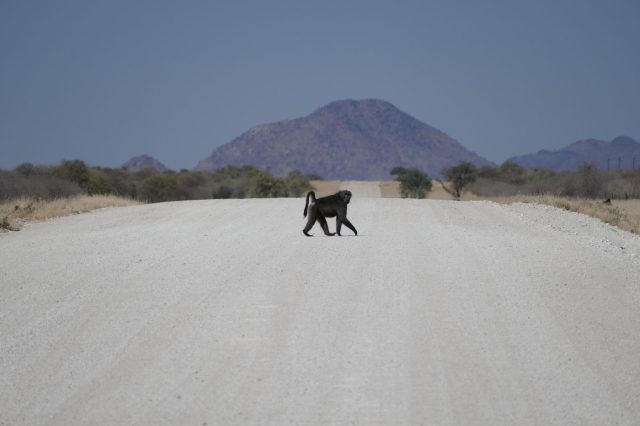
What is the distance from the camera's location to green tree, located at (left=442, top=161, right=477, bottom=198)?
73.6 metres

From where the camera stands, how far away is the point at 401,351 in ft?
27.9

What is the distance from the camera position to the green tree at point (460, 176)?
7362 centimetres

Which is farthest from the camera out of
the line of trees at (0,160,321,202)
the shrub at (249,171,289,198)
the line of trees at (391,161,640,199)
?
the shrub at (249,171,289,198)

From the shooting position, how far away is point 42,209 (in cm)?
2522

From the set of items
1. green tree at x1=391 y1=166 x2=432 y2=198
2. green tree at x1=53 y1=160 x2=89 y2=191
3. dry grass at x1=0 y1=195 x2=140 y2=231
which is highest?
green tree at x1=53 y1=160 x2=89 y2=191

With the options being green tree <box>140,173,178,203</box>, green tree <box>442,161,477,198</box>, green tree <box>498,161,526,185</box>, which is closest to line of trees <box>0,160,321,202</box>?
green tree <box>140,173,178,203</box>

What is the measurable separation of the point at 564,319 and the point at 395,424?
148 inches

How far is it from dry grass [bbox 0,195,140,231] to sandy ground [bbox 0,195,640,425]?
21.9 ft

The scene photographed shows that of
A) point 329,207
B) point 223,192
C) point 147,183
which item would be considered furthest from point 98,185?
point 329,207

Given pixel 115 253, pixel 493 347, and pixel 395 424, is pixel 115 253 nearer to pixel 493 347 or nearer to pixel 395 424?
pixel 493 347

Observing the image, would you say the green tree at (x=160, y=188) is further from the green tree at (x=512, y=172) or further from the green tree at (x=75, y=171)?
the green tree at (x=512, y=172)

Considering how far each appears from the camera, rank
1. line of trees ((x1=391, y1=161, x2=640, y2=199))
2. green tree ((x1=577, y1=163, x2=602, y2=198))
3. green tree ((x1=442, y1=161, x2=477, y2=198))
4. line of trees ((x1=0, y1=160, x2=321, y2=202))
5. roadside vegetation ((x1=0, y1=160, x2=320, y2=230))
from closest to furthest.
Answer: roadside vegetation ((x1=0, y1=160, x2=320, y2=230)) → line of trees ((x1=0, y1=160, x2=321, y2=202)) → green tree ((x1=577, y1=163, x2=602, y2=198)) → line of trees ((x1=391, y1=161, x2=640, y2=199)) → green tree ((x1=442, y1=161, x2=477, y2=198))

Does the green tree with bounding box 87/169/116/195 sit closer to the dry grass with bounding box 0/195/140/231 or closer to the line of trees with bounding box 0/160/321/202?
the line of trees with bounding box 0/160/321/202

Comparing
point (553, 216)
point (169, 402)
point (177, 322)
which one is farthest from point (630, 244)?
point (169, 402)
